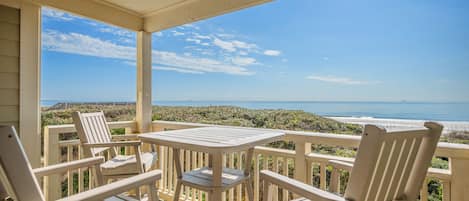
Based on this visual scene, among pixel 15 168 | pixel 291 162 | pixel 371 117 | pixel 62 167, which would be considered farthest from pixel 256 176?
pixel 15 168

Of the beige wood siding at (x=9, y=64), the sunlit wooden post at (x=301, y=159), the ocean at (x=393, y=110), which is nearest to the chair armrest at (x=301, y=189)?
the sunlit wooden post at (x=301, y=159)

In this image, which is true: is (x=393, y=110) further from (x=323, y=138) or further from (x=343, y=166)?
(x=343, y=166)

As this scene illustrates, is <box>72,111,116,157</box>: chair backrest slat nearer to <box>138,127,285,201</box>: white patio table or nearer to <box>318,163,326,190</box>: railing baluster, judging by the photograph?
<box>138,127,285,201</box>: white patio table

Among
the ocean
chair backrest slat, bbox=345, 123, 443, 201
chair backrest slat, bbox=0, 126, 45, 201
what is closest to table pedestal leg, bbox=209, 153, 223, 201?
chair backrest slat, bbox=345, 123, 443, 201

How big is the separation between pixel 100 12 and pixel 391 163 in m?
3.29

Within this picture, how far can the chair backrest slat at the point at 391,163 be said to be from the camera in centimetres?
103

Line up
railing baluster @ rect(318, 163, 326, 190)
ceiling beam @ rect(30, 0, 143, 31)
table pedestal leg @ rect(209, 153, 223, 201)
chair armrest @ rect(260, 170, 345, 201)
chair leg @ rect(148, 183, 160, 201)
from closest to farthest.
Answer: chair armrest @ rect(260, 170, 345, 201) < chair leg @ rect(148, 183, 160, 201) < table pedestal leg @ rect(209, 153, 223, 201) < railing baluster @ rect(318, 163, 326, 190) < ceiling beam @ rect(30, 0, 143, 31)

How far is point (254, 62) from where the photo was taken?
17.3ft

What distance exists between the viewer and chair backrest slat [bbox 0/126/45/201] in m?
0.98

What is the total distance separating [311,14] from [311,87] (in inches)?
55.0

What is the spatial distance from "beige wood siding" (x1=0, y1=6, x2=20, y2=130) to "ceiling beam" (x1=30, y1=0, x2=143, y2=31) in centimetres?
28

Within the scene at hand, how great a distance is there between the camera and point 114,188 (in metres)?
1.15

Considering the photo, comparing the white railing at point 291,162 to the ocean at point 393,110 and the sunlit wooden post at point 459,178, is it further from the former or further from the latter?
the ocean at point 393,110

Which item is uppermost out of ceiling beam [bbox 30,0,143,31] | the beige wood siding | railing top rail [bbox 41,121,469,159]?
ceiling beam [bbox 30,0,143,31]
